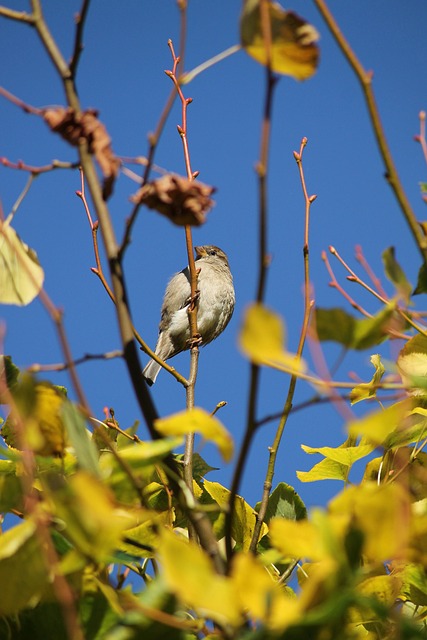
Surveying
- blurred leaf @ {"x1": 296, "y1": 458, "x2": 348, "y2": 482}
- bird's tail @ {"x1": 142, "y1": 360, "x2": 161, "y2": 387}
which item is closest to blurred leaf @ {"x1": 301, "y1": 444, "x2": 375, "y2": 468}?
blurred leaf @ {"x1": 296, "y1": 458, "x2": 348, "y2": 482}

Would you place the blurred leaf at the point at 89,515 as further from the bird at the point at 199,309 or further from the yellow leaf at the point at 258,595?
the bird at the point at 199,309

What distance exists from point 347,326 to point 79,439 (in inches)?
9.4

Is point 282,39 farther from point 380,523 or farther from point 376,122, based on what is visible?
point 380,523

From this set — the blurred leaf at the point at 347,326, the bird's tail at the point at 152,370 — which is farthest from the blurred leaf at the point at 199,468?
the bird's tail at the point at 152,370

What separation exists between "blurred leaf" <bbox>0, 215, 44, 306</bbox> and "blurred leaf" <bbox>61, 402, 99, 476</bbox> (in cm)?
17

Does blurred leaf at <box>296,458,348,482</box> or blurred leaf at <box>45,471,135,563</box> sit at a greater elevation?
blurred leaf at <box>45,471,135,563</box>

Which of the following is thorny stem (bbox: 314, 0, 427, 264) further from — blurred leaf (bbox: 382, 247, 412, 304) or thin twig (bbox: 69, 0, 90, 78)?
thin twig (bbox: 69, 0, 90, 78)

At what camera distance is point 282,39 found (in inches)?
25.3

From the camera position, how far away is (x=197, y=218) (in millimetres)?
692

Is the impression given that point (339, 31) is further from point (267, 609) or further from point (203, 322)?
point (203, 322)

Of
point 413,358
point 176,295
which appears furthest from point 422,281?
point 176,295

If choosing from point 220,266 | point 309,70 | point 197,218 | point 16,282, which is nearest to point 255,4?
point 309,70

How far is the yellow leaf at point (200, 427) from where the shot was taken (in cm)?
55

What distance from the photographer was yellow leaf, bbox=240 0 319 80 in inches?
24.8
